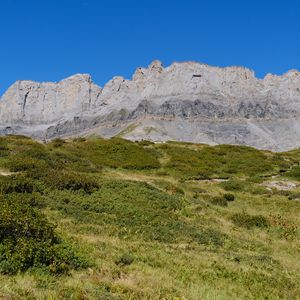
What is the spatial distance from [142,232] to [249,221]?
7926 mm

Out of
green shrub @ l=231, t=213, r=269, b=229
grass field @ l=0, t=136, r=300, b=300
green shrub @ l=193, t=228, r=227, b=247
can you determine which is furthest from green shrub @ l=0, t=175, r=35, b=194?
green shrub @ l=231, t=213, r=269, b=229

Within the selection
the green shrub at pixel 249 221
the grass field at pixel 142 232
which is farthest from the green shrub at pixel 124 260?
the green shrub at pixel 249 221

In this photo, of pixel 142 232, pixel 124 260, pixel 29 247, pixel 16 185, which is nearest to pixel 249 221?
pixel 142 232

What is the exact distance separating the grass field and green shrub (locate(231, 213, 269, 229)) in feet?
0.22

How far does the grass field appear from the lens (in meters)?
12.6

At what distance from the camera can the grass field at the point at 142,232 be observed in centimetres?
1258

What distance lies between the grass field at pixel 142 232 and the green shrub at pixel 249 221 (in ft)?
0.22

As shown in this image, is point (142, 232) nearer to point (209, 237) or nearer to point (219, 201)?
point (209, 237)

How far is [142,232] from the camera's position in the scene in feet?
66.3

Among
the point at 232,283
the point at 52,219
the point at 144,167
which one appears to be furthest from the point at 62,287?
the point at 144,167

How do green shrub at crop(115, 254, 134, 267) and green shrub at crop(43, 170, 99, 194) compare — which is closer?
green shrub at crop(115, 254, 134, 267)

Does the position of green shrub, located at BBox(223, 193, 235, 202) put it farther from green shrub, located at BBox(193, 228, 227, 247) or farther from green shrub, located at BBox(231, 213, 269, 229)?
green shrub, located at BBox(193, 228, 227, 247)

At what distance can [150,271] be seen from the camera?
14.2m

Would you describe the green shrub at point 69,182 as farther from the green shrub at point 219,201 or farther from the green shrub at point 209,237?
the green shrub at point 219,201
